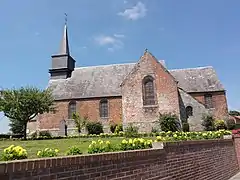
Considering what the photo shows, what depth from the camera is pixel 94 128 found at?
31844mm

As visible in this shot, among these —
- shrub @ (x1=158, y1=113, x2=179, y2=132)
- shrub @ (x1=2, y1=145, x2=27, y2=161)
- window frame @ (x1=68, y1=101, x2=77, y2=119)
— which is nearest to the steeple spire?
window frame @ (x1=68, y1=101, x2=77, y2=119)

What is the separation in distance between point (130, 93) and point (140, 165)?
24.5 metres

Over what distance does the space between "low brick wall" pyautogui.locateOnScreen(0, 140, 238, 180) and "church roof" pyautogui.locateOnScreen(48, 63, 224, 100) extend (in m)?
24.3

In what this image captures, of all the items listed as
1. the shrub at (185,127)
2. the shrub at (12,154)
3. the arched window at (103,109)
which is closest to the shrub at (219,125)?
the shrub at (185,127)

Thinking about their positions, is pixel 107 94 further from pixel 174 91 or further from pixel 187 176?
pixel 187 176

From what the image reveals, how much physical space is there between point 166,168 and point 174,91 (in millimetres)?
23185

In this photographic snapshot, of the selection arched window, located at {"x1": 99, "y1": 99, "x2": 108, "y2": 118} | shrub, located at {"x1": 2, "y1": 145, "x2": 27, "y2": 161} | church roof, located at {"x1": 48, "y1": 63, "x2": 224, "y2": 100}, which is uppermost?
church roof, located at {"x1": 48, "y1": 63, "x2": 224, "y2": 100}

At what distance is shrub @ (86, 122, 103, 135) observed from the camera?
31781 millimetres

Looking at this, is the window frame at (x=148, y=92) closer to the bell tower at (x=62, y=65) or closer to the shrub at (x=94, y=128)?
the shrub at (x=94, y=128)

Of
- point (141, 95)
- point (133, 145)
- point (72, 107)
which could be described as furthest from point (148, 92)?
point (133, 145)

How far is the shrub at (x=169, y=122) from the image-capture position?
27.3 metres

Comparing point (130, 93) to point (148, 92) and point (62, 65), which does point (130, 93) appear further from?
point (62, 65)

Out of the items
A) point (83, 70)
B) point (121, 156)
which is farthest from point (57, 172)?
point (83, 70)

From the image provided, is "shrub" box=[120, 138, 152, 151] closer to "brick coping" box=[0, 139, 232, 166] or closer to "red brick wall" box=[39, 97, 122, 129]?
"brick coping" box=[0, 139, 232, 166]
